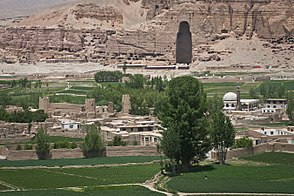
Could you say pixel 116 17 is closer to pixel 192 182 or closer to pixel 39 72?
pixel 39 72

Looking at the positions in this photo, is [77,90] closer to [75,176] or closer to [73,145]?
[73,145]

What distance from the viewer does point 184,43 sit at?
4894 inches

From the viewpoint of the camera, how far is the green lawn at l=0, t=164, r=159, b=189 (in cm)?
4506

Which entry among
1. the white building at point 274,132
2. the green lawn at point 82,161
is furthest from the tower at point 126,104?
the green lawn at point 82,161

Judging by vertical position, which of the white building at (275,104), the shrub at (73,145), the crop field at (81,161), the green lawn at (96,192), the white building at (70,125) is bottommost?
the green lawn at (96,192)

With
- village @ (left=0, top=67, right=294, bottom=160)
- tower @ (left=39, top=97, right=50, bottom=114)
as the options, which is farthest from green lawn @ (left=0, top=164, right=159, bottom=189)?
tower @ (left=39, top=97, right=50, bottom=114)

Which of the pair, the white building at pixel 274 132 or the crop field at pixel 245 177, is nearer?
the crop field at pixel 245 177

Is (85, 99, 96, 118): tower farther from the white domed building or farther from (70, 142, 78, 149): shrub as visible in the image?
(70, 142, 78, 149): shrub

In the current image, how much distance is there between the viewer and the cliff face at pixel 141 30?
398 ft

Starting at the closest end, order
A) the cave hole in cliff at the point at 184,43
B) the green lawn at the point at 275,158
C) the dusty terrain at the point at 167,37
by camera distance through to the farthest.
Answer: the green lawn at the point at 275,158 → the dusty terrain at the point at 167,37 → the cave hole in cliff at the point at 184,43

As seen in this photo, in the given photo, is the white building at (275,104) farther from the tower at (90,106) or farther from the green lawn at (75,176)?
the green lawn at (75,176)

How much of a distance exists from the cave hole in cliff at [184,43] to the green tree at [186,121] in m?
71.8

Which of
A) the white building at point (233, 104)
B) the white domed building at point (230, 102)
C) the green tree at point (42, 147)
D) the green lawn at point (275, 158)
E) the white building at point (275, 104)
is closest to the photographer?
the green lawn at point (275, 158)

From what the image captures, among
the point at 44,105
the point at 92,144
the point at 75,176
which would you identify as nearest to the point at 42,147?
the point at 92,144
